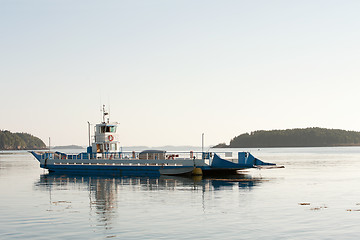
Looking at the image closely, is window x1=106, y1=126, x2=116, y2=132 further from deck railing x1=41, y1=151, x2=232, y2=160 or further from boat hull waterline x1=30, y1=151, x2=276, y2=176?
boat hull waterline x1=30, y1=151, x2=276, y2=176

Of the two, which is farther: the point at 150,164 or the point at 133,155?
the point at 133,155

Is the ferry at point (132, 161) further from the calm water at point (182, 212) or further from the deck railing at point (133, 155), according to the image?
the calm water at point (182, 212)

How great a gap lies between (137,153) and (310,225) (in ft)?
165

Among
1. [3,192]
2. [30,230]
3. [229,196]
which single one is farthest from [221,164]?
[30,230]

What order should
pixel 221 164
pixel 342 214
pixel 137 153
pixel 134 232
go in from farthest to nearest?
pixel 137 153 → pixel 221 164 → pixel 342 214 → pixel 134 232

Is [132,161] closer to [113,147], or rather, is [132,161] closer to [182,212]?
[113,147]

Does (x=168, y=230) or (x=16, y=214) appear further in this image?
(x=16, y=214)

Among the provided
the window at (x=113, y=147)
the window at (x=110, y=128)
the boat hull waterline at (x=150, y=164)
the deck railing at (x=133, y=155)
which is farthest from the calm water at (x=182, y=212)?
the window at (x=110, y=128)

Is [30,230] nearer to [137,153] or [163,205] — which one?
[163,205]

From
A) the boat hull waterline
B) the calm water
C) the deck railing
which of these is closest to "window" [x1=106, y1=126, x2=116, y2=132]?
the deck railing

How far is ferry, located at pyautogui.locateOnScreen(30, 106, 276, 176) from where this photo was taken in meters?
66.1

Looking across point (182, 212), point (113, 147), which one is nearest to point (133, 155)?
point (113, 147)

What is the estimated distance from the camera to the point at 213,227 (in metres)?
27.1

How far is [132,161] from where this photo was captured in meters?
70.9
